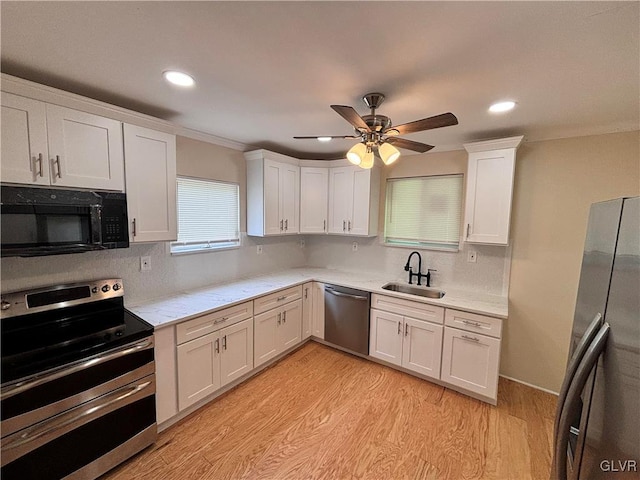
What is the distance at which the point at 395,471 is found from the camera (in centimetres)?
183

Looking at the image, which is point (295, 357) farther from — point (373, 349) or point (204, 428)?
point (204, 428)

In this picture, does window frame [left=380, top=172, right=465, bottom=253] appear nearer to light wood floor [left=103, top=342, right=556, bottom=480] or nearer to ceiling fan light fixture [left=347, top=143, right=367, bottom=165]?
light wood floor [left=103, top=342, right=556, bottom=480]

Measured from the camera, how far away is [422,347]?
9.05ft

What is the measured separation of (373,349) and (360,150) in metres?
2.24

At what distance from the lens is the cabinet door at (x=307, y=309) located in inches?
133

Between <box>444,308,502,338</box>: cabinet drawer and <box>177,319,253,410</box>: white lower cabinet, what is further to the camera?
<box>444,308,502,338</box>: cabinet drawer

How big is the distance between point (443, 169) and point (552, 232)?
1199mm

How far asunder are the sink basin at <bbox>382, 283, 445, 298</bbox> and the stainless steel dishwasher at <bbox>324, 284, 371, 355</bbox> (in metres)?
0.35

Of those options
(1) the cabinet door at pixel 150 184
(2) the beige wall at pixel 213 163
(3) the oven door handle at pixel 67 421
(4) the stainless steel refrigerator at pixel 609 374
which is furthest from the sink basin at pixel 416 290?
(3) the oven door handle at pixel 67 421

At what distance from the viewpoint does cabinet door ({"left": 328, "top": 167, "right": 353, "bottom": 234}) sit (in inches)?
138

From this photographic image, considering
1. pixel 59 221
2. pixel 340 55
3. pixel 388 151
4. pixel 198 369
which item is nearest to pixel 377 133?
pixel 388 151

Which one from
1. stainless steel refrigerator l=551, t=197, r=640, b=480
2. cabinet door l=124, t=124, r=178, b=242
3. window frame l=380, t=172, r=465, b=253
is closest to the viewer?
stainless steel refrigerator l=551, t=197, r=640, b=480

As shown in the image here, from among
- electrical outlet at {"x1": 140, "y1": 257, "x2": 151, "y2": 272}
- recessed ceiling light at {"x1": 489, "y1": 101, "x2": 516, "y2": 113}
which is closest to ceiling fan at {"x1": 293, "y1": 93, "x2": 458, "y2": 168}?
recessed ceiling light at {"x1": 489, "y1": 101, "x2": 516, "y2": 113}

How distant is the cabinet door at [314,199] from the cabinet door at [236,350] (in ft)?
4.91
